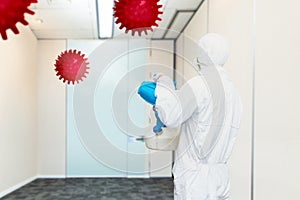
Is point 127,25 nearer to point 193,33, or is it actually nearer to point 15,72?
point 193,33

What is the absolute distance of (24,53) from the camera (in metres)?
4.36

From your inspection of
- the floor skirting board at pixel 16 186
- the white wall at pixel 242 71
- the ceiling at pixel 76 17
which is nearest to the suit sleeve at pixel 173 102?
the white wall at pixel 242 71

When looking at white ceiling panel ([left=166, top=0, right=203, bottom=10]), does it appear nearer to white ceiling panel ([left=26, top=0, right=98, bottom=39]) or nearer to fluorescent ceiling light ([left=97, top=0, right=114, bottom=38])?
fluorescent ceiling light ([left=97, top=0, right=114, bottom=38])

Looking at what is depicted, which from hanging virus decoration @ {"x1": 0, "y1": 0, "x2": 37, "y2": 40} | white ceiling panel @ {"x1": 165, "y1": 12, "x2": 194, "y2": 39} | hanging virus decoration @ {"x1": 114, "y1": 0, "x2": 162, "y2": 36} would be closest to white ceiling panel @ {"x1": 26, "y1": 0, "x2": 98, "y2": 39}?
white ceiling panel @ {"x1": 165, "y1": 12, "x2": 194, "y2": 39}

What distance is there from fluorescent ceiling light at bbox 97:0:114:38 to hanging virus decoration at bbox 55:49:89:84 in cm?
216

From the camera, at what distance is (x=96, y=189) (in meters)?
4.12

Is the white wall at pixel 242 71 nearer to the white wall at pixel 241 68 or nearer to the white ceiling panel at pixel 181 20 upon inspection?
the white wall at pixel 241 68

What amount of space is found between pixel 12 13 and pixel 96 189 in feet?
12.9

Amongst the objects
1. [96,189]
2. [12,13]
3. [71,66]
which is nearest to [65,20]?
[96,189]

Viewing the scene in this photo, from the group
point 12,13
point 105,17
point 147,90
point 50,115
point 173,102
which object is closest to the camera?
point 12,13

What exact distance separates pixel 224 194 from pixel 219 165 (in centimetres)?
11

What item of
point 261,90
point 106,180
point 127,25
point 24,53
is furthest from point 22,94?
point 127,25

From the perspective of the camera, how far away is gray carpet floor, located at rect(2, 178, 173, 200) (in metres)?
3.73

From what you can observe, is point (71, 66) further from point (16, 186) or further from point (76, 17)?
point (16, 186)
